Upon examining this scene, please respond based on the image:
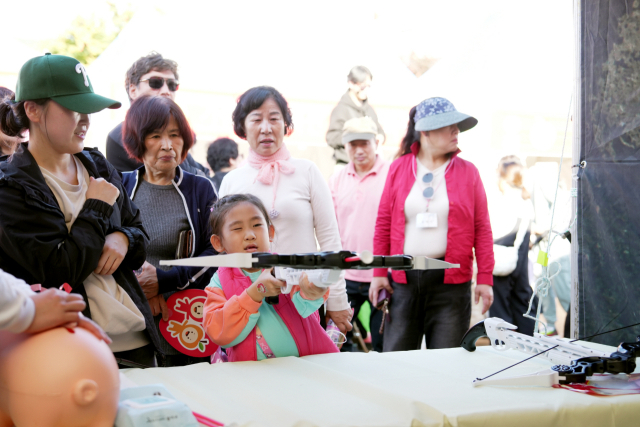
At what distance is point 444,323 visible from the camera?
280 centimetres

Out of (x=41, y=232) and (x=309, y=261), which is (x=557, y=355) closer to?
(x=309, y=261)

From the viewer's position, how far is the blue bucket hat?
289 centimetres

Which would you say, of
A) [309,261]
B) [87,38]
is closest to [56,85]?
[309,261]

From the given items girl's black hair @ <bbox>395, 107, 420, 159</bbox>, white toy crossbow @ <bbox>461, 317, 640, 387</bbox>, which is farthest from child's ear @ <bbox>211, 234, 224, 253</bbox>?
girl's black hair @ <bbox>395, 107, 420, 159</bbox>

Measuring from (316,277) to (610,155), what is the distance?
1.68 metres

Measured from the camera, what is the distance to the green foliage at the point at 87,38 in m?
3.88

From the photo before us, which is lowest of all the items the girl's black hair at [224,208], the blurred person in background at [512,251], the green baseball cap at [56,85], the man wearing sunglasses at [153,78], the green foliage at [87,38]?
the blurred person in background at [512,251]

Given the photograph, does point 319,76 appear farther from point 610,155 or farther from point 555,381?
point 555,381

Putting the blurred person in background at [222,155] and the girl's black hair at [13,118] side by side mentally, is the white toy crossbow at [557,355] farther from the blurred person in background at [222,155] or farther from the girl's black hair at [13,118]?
the blurred person in background at [222,155]

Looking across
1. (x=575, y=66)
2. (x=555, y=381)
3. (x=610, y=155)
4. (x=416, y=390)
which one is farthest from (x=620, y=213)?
(x=416, y=390)

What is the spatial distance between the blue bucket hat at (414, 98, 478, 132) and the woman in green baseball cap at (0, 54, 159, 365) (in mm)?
1652

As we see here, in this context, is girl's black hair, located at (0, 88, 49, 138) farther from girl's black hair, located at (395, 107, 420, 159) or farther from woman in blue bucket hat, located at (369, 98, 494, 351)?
girl's black hair, located at (395, 107, 420, 159)

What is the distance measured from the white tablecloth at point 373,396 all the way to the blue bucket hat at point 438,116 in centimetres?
151

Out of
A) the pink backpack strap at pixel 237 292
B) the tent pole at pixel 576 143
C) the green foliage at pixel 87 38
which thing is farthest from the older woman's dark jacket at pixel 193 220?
the green foliage at pixel 87 38
